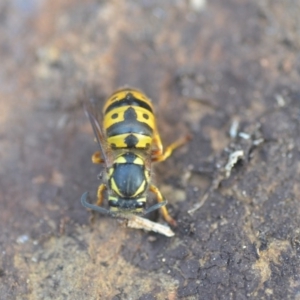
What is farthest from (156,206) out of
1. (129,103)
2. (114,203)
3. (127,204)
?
(129,103)

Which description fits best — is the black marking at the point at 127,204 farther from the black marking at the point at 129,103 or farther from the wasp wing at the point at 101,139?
the black marking at the point at 129,103

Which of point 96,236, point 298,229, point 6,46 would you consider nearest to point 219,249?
point 298,229

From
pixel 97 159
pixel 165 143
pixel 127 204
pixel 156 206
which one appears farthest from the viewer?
pixel 165 143

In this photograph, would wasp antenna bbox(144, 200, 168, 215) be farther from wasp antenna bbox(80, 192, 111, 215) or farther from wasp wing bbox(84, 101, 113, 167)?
wasp wing bbox(84, 101, 113, 167)

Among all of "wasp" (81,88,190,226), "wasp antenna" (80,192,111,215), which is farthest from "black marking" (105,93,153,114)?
"wasp antenna" (80,192,111,215)

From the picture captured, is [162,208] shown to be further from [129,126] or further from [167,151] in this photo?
[129,126]

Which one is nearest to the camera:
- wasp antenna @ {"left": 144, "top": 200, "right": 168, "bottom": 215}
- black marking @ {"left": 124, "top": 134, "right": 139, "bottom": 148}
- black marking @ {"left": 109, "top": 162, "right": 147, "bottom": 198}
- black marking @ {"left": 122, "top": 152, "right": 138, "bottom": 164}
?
black marking @ {"left": 109, "top": 162, "right": 147, "bottom": 198}
